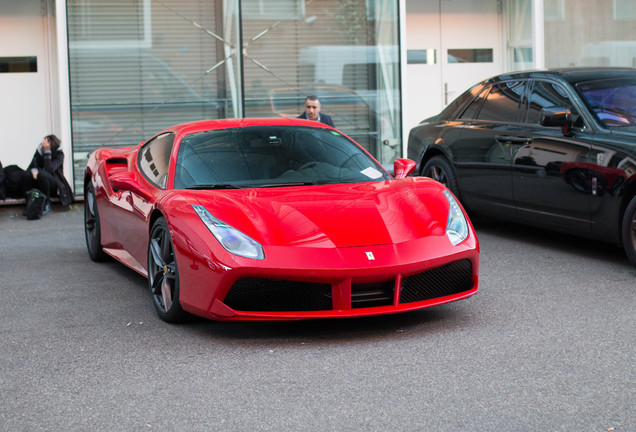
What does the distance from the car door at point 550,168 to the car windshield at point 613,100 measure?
0.54 ft

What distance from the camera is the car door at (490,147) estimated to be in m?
7.98

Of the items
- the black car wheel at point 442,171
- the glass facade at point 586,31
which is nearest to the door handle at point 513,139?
the black car wheel at point 442,171

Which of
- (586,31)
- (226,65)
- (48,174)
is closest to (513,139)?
(226,65)

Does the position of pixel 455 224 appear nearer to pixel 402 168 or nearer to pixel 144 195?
pixel 402 168

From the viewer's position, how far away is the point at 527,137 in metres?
7.67

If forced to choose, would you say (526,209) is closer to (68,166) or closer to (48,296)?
(48,296)

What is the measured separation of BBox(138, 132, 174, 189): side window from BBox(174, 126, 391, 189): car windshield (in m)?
0.15

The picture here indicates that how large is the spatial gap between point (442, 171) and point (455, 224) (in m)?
3.90

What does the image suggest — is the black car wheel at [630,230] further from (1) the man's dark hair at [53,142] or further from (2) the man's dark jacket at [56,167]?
(1) the man's dark hair at [53,142]

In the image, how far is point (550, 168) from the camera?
735cm

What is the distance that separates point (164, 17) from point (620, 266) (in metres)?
8.27

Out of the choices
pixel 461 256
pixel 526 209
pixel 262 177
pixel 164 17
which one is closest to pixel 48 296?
pixel 262 177

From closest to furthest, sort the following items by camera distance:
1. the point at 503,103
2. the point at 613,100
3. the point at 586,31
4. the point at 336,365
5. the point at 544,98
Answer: the point at 336,365, the point at 613,100, the point at 544,98, the point at 503,103, the point at 586,31

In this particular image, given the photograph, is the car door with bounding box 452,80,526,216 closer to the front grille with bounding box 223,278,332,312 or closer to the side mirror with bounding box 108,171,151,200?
the side mirror with bounding box 108,171,151,200
